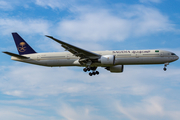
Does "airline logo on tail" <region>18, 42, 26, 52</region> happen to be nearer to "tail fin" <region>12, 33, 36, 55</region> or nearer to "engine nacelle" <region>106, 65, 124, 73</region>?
"tail fin" <region>12, 33, 36, 55</region>

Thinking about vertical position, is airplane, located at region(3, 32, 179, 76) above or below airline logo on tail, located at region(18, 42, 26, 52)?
below

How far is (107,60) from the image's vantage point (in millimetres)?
36188

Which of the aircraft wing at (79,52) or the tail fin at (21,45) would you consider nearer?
the aircraft wing at (79,52)

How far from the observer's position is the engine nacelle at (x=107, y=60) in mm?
36000

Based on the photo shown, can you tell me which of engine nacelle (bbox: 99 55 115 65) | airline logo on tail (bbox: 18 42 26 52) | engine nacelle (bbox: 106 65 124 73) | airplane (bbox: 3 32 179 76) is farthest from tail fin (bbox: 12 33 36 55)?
engine nacelle (bbox: 106 65 124 73)

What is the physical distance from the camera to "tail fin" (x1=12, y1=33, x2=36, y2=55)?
4356 cm

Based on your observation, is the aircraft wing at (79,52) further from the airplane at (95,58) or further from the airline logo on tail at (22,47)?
the airline logo on tail at (22,47)

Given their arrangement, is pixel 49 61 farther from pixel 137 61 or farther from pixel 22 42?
pixel 137 61

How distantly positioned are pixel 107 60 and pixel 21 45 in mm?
16803

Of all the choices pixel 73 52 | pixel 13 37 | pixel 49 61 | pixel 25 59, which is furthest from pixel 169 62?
pixel 13 37

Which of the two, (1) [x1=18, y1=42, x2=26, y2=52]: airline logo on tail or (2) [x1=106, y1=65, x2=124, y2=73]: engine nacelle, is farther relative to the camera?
(1) [x1=18, y1=42, x2=26, y2=52]: airline logo on tail

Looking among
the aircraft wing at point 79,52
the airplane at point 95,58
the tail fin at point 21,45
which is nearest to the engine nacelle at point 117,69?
the airplane at point 95,58

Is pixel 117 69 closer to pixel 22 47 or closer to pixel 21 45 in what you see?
pixel 22 47

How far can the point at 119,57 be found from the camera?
37125 mm
